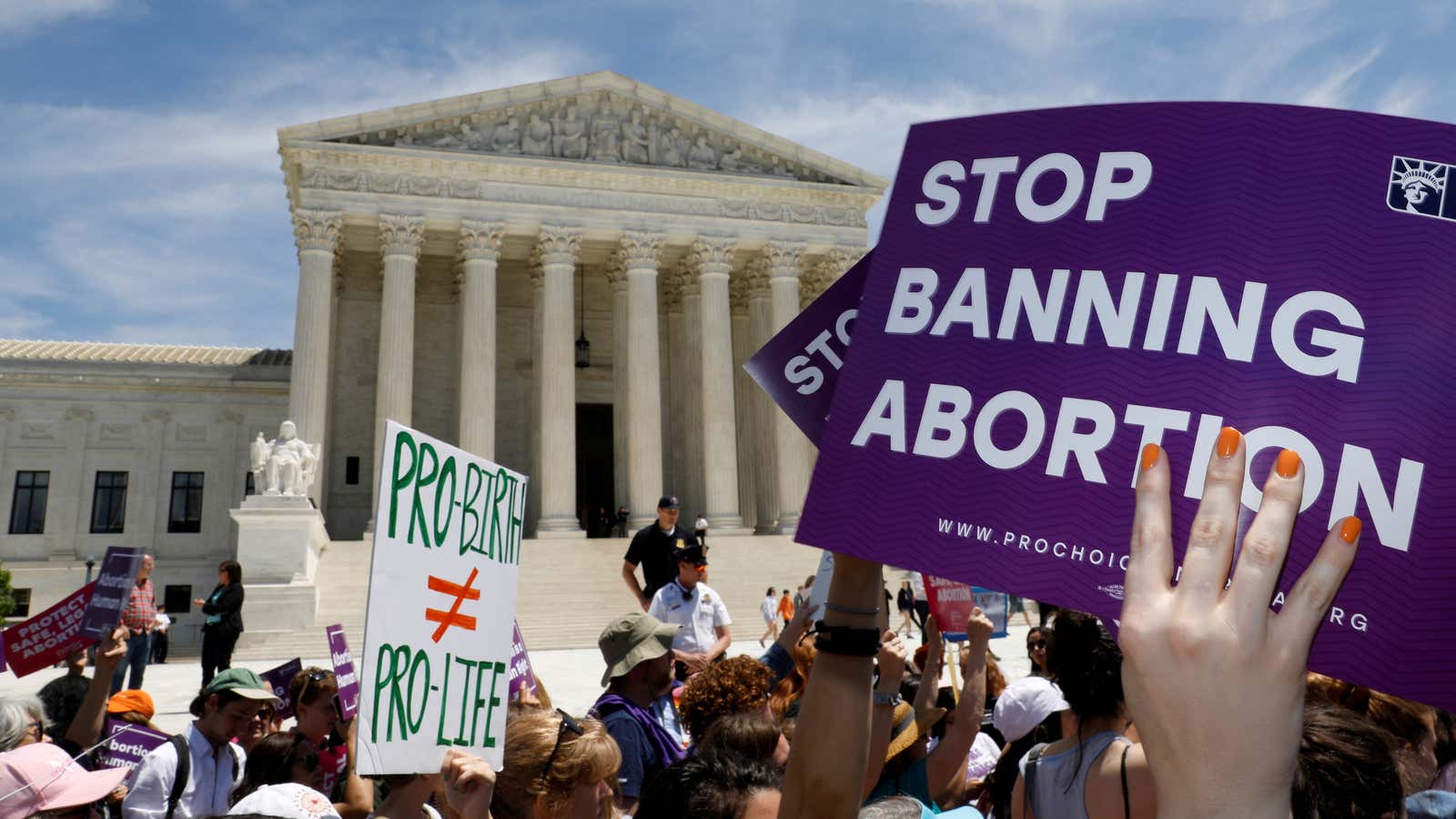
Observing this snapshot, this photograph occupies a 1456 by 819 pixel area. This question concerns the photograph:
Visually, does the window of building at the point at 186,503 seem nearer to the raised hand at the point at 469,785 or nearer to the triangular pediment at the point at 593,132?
the triangular pediment at the point at 593,132

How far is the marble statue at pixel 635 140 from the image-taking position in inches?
1455

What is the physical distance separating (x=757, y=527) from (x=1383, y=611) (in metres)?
35.9

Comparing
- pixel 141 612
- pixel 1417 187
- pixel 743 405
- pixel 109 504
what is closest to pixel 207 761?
pixel 1417 187

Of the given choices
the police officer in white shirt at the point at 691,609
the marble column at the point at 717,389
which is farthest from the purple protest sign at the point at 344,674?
the marble column at the point at 717,389

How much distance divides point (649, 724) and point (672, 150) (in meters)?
34.3

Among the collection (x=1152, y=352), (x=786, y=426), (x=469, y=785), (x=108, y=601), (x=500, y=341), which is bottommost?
(x=469, y=785)

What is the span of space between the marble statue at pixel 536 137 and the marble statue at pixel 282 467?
1380 cm

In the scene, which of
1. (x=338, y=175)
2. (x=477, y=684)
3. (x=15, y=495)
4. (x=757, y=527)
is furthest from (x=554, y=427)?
(x=477, y=684)

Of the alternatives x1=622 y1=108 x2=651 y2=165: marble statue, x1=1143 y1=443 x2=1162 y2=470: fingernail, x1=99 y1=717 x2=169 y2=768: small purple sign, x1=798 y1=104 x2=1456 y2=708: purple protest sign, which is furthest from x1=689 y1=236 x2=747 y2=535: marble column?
x1=1143 y1=443 x2=1162 y2=470: fingernail

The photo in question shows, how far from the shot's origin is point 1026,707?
5074mm

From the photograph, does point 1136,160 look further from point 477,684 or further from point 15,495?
point 15,495

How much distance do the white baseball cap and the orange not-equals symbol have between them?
2781 millimetres

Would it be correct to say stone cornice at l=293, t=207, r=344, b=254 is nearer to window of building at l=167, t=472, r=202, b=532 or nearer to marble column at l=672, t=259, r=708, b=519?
marble column at l=672, t=259, r=708, b=519

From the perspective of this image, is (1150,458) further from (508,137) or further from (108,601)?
(508,137)
